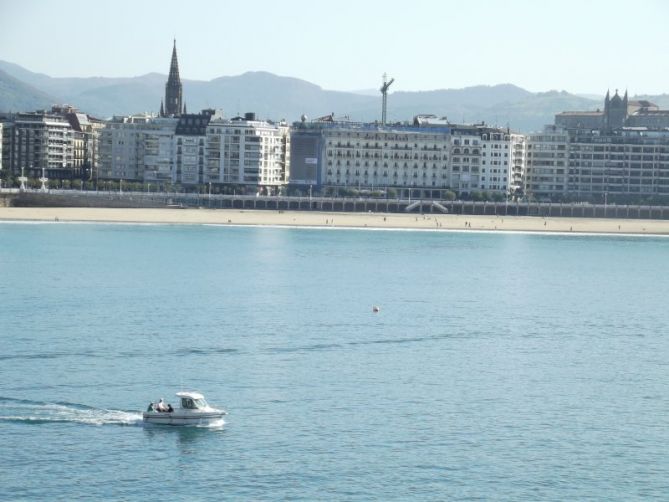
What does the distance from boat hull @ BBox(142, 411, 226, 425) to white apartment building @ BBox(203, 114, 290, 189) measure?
132574 mm

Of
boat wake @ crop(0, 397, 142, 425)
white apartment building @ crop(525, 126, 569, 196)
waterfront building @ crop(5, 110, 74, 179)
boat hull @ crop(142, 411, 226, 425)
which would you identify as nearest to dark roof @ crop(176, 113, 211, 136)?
waterfront building @ crop(5, 110, 74, 179)

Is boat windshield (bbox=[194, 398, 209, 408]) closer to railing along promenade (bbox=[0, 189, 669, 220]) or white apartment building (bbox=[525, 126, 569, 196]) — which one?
railing along promenade (bbox=[0, 189, 669, 220])

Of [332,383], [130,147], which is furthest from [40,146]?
[332,383]

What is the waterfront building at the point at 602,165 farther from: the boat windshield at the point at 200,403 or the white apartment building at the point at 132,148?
the boat windshield at the point at 200,403

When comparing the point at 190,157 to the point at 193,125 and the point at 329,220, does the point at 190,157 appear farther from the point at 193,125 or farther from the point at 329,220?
the point at 329,220

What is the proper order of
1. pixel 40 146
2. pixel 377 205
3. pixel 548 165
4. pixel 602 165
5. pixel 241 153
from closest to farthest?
pixel 377 205
pixel 241 153
pixel 40 146
pixel 602 165
pixel 548 165

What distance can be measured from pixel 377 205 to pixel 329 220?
1794 centimetres

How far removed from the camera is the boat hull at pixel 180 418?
38.5 meters

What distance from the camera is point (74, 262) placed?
85438 millimetres

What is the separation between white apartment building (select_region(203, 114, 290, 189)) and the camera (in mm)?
171500

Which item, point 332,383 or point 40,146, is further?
point 40,146

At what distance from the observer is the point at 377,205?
518 ft

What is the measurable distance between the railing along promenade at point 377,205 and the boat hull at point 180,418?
11083 centimetres

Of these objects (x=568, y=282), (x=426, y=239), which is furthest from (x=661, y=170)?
(x=568, y=282)
